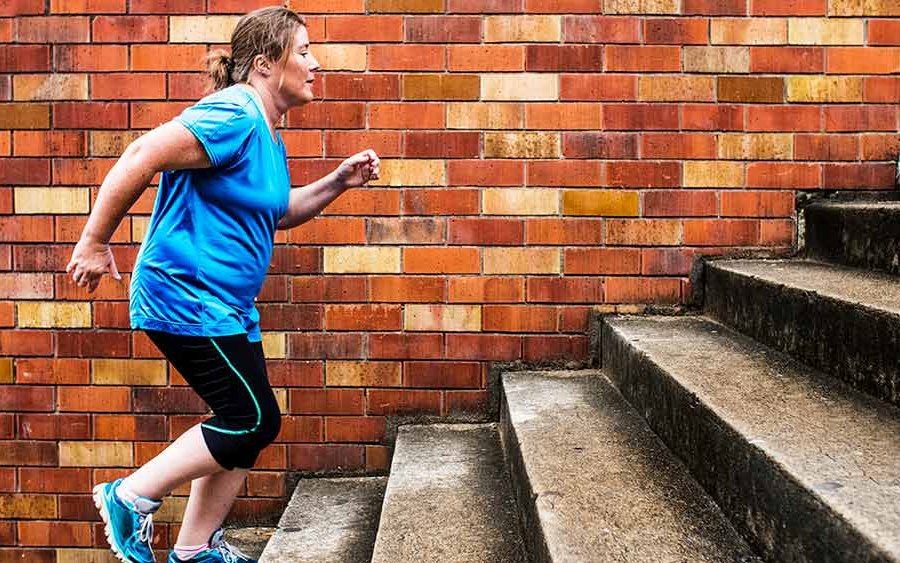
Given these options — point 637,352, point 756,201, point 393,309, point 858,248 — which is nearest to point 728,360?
point 637,352

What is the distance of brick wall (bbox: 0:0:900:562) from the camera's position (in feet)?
9.86

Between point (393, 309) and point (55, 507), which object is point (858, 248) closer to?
point (393, 309)

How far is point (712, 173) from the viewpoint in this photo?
9.93 feet

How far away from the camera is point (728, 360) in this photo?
2.27 m

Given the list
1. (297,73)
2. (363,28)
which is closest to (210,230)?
(297,73)

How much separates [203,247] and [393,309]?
110cm

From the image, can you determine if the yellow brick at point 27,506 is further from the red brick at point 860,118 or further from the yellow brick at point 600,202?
the red brick at point 860,118

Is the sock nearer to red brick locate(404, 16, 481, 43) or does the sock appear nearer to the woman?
the woman

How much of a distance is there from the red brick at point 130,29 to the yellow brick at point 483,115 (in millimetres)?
1146

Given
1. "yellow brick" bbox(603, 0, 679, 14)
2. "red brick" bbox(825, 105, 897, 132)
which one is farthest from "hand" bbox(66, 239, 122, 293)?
"red brick" bbox(825, 105, 897, 132)

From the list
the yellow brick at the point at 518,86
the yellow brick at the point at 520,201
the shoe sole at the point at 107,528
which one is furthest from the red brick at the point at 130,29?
the shoe sole at the point at 107,528

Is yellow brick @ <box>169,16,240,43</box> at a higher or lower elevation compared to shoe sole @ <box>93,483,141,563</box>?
higher

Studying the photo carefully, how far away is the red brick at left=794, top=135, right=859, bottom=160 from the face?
1.91 m

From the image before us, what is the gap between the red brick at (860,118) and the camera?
3.02 m
